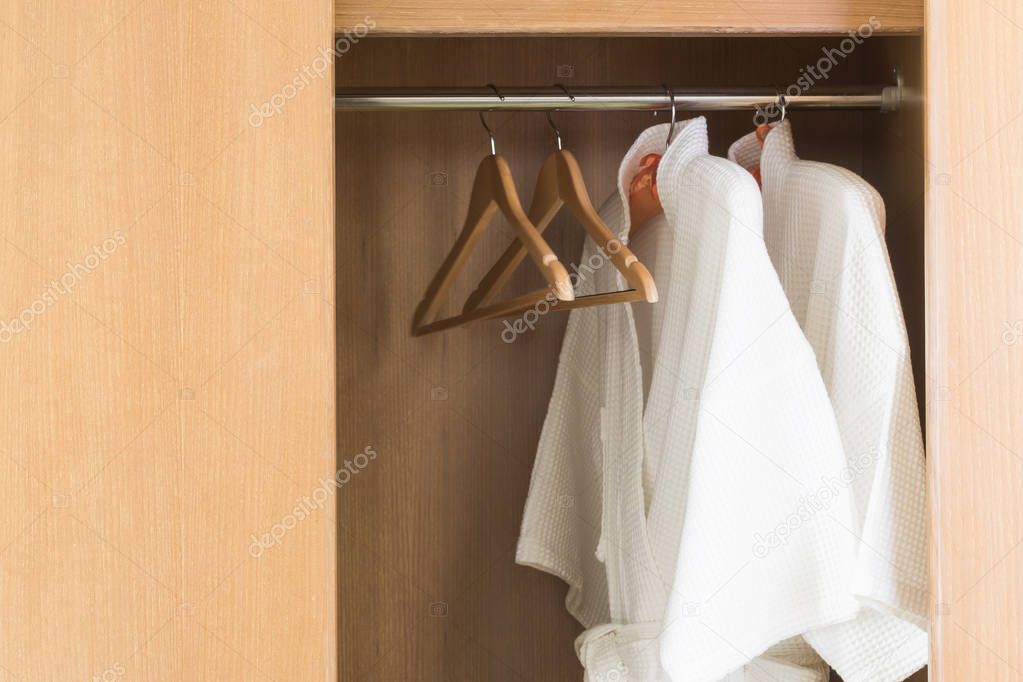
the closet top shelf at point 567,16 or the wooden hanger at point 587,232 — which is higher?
the closet top shelf at point 567,16

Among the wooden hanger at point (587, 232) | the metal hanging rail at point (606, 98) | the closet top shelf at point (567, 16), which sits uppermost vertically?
the closet top shelf at point (567, 16)

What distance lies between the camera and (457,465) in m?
1.38

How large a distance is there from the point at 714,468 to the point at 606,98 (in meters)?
0.45

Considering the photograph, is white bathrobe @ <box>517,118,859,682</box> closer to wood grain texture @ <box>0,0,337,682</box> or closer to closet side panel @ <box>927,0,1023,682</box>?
closet side panel @ <box>927,0,1023,682</box>

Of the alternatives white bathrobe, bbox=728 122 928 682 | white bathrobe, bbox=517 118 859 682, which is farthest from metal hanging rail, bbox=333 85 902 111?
white bathrobe, bbox=728 122 928 682

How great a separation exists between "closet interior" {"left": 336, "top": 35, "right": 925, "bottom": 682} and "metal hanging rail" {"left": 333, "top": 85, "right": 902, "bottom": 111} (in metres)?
0.23

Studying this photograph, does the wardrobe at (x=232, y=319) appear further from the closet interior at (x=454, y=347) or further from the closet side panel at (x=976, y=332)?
the closet interior at (x=454, y=347)

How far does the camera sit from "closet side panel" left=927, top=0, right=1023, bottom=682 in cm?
93

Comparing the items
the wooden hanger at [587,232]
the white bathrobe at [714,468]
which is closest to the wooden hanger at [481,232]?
the wooden hanger at [587,232]

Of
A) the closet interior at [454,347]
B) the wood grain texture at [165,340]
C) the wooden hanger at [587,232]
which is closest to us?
the wood grain texture at [165,340]

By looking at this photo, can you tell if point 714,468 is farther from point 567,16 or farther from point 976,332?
point 567,16

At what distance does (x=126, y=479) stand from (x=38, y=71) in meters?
0.39

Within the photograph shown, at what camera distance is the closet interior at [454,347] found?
1355 mm

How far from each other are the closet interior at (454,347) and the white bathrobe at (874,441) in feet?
1.31
